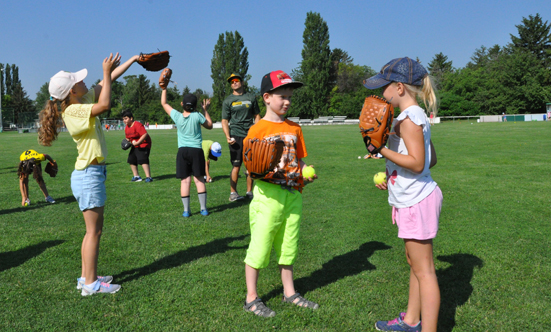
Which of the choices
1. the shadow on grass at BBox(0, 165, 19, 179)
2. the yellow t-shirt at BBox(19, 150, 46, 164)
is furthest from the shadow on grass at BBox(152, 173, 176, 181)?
the shadow on grass at BBox(0, 165, 19, 179)

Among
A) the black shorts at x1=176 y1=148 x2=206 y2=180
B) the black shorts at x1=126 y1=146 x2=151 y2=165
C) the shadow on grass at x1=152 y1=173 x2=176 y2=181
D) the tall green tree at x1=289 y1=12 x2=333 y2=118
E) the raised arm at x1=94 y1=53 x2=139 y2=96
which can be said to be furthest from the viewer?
the tall green tree at x1=289 y1=12 x2=333 y2=118

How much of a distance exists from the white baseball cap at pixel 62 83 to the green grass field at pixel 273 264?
1.94 m

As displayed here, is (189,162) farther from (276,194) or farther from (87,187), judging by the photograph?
(276,194)

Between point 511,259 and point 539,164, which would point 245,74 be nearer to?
point 539,164

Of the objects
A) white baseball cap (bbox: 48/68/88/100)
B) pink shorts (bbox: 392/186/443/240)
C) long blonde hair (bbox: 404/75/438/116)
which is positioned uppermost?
white baseball cap (bbox: 48/68/88/100)

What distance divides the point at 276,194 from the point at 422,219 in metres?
1.19

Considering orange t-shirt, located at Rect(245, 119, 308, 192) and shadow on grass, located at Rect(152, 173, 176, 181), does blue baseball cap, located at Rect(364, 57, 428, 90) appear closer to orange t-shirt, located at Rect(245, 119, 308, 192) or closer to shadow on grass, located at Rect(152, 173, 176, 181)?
orange t-shirt, located at Rect(245, 119, 308, 192)

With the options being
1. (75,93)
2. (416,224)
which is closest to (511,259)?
(416,224)

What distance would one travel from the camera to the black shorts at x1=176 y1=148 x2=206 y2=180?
7215 millimetres

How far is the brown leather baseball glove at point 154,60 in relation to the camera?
13.8 ft

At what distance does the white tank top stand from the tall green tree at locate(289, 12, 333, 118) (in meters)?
71.0

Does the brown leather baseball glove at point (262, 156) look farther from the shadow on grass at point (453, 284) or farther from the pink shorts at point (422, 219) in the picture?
the shadow on grass at point (453, 284)

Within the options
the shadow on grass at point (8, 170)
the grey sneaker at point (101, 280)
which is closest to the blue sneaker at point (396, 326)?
the grey sneaker at point (101, 280)

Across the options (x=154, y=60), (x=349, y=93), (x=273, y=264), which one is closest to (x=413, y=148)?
(x=273, y=264)
